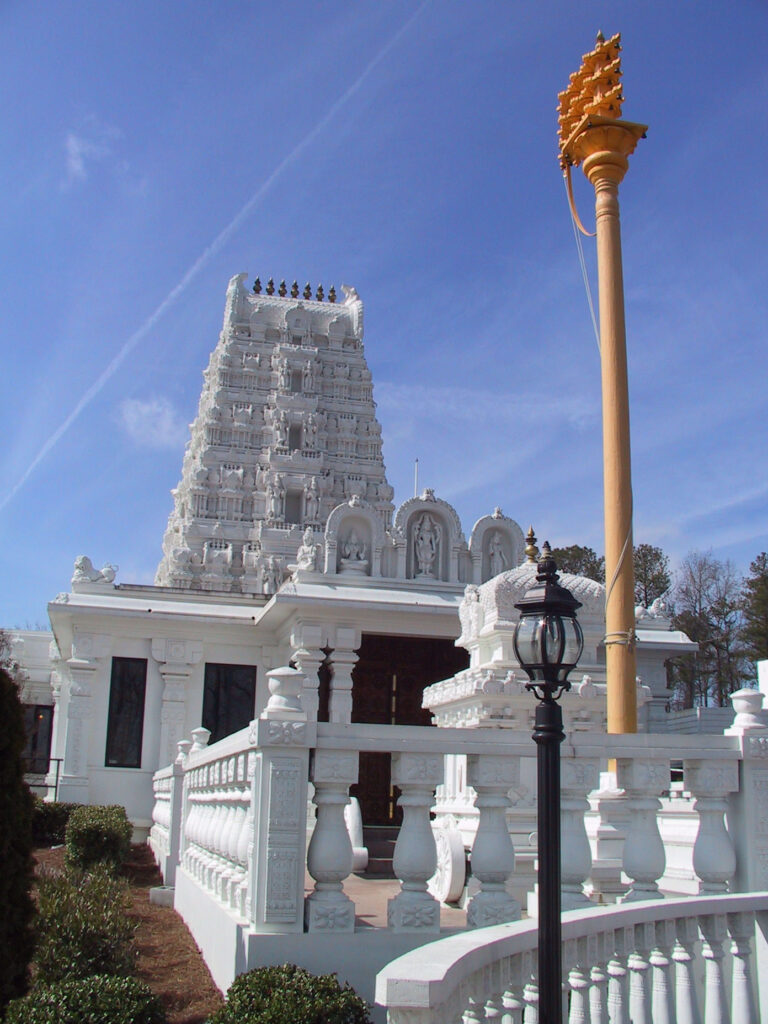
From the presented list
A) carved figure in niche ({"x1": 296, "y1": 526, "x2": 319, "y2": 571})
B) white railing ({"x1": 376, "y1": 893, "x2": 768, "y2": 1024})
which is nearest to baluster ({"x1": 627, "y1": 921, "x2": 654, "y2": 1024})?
white railing ({"x1": 376, "y1": 893, "x2": 768, "y2": 1024})

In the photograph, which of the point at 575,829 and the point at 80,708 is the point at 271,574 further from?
the point at 575,829

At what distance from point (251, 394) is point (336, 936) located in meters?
34.9

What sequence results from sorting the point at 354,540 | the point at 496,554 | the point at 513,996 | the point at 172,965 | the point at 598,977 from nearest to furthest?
1. the point at 513,996
2. the point at 598,977
3. the point at 172,965
4. the point at 354,540
5. the point at 496,554

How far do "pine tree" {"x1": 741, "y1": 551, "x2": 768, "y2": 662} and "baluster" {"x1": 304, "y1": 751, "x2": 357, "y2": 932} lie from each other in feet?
124

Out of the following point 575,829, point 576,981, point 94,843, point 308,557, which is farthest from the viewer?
point 308,557

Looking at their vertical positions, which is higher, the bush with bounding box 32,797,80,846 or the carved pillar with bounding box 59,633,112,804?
→ the carved pillar with bounding box 59,633,112,804

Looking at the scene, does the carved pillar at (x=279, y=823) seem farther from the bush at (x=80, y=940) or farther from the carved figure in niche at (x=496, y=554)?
the carved figure in niche at (x=496, y=554)

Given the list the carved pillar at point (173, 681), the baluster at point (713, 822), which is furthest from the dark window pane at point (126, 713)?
the baluster at point (713, 822)

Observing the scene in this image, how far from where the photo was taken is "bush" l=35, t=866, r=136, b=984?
613cm

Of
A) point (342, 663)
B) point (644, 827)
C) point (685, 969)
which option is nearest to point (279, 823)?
point (685, 969)

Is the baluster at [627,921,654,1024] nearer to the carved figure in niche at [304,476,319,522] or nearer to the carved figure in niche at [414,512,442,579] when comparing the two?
the carved figure in niche at [414,512,442,579]

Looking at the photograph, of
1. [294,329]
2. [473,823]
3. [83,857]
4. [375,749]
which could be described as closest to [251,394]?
[294,329]

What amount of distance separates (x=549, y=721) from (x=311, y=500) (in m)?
33.0

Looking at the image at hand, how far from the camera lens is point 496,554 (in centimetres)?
1977
